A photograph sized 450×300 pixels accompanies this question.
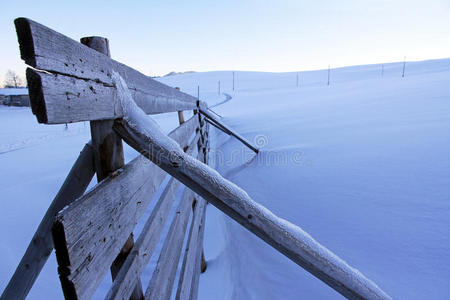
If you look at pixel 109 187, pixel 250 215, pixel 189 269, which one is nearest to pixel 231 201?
pixel 250 215

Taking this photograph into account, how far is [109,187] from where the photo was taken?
761 millimetres

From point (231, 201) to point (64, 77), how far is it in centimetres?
62

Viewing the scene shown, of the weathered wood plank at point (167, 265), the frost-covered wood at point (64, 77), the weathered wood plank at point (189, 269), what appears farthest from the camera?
the weathered wood plank at point (189, 269)

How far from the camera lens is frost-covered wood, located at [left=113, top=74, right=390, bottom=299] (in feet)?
2.79

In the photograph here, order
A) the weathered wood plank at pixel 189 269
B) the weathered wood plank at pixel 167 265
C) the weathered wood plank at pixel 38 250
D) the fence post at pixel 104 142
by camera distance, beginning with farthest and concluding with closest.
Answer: the weathered wood plank at pixel 189 269 < the weathered wood plank at pixel 167 265 < the weathered wood plank at pixel 38 250 < the fence post at pixel 104 142

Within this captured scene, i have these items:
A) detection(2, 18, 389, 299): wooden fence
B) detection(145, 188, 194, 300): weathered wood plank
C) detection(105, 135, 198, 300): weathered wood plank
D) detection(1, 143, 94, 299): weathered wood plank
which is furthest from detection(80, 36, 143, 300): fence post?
detection(145, 188, 194, 300): weathered wood plank

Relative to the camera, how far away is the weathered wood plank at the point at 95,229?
57 cm

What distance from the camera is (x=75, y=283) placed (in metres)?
0.60

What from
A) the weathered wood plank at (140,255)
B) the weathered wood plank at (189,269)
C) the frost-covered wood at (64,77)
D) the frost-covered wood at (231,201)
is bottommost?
the weathered wood plank at (189,269)

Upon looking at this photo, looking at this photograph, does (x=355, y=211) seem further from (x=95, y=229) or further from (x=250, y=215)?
(x=95, y=229)

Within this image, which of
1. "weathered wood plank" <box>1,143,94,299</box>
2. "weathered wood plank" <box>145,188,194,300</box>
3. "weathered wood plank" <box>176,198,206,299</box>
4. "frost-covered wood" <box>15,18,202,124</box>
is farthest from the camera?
"weathered wood plank" <box>176,198,206,299</box>

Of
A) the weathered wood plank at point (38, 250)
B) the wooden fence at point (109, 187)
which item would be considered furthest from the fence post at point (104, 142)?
the weathered wood plank at point (38, 250)

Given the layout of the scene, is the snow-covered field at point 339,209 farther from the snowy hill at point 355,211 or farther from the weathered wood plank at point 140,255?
the weathered wood plank at point 140,255

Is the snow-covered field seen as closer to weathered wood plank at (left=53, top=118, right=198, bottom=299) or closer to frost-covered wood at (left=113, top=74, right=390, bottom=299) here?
frost-covered wood at (left=113, top=74, right=390, bottom=299)
